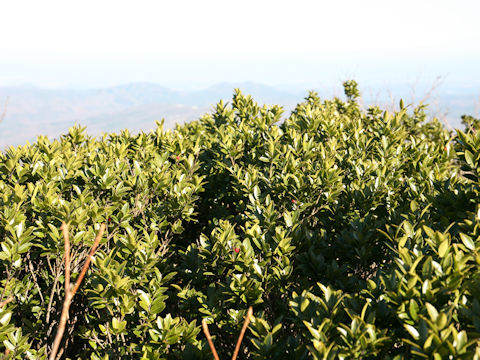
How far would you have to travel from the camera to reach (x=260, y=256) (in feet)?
9.53

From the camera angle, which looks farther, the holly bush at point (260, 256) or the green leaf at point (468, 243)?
the green leaf at point (468, 243)

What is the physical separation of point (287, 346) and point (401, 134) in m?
3.47

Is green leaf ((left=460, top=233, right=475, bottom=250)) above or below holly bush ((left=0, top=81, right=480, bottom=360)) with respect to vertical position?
above

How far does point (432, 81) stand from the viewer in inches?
523

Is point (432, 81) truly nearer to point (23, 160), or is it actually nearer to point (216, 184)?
point (216, 184)

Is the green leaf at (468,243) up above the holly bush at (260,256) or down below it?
above

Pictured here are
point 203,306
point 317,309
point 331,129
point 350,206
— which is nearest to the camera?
point 317,309

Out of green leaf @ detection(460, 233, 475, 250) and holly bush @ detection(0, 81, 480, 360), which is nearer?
holly bush @ detection(0, 81, 480, 360)

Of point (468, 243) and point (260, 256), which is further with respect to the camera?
point (260, 256)

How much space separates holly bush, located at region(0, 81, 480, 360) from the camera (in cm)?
191

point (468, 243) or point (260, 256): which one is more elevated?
point (468, 243)

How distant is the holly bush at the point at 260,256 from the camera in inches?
75.1

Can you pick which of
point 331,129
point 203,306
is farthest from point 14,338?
point 331,129

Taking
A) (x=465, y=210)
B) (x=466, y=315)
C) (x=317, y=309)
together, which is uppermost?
(x=465, y=210)
